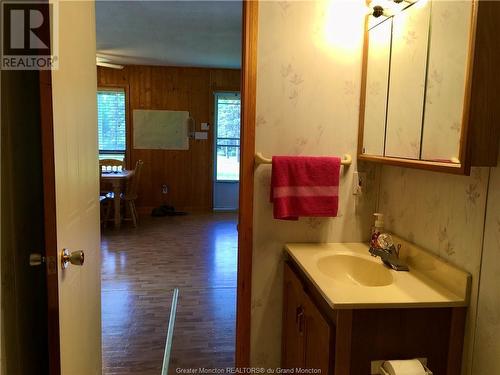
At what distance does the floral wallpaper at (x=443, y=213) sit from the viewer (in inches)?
47.4

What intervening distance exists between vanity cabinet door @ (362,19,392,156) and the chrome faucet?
0.35 meters

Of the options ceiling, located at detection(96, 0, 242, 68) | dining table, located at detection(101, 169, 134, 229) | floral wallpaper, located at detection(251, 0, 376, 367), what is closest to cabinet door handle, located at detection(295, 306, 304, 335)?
floral wallpaper, located at detection(251, 0, 376, 367)

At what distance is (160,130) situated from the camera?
6430mm

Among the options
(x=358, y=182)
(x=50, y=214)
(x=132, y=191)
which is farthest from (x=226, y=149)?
(x=50, y=214)

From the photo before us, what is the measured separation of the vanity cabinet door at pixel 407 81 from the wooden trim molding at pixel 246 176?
58 cm

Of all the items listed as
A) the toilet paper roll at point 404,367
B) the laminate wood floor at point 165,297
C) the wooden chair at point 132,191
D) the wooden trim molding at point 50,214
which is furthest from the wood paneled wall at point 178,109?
the toilet paper roll at point 404,367

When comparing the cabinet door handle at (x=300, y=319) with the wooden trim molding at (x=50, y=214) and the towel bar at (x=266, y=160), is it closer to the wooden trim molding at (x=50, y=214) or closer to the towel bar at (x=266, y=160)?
the towel bar at (x=266, y=160)

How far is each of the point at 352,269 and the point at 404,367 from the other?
586mm

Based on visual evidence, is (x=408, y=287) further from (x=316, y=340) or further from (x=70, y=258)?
(x=70, y=258)

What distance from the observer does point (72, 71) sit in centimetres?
135

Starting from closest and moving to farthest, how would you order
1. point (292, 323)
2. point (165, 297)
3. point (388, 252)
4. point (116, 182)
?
point (388, 252) < point (292, 323) < point (165, 297) < point (116, 182)

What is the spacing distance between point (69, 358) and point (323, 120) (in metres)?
1.39

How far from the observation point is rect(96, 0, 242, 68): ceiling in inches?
129

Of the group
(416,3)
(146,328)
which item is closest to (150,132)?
(146,328)
